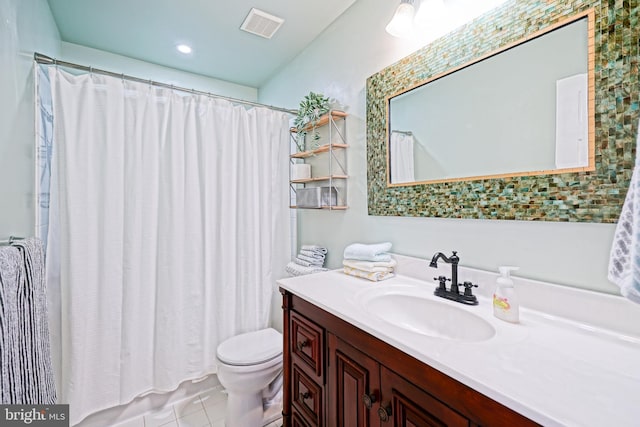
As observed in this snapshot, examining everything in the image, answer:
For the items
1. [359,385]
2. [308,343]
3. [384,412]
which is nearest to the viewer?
[384,412]

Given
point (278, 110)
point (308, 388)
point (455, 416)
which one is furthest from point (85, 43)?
point (455, 416)

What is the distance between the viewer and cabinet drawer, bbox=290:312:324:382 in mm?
1077

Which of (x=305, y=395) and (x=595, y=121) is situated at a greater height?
(x=595, y=121)

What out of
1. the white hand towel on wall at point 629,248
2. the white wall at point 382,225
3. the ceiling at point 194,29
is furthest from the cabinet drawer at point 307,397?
the ceiling at point 194,29

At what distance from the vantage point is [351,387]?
93cm

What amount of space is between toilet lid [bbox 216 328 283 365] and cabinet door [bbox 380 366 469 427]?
95 centimetres

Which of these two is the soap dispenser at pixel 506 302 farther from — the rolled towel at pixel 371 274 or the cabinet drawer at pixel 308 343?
the cabinet drawer at pixel 308 343

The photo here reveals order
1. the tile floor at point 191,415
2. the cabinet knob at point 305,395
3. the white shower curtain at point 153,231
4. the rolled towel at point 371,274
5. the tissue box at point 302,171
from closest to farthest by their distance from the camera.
A: the cabinet knob at point 305,395, the rolled towel at point 371,274, the white shower curtain at point 153,231, the tile floor at point 191,415, the tissue box at point 302,171

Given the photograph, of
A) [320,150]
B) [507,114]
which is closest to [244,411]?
[320,150]

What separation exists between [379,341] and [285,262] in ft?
4.71

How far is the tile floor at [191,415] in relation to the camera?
5.39ft

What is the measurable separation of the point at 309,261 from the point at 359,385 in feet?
3.48

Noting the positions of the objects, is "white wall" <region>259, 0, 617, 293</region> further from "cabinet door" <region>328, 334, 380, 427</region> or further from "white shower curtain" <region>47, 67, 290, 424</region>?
"cabinet door" <region>328, 334, 380, 427</region>

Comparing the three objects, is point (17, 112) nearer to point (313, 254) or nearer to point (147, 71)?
point (147, 71)
